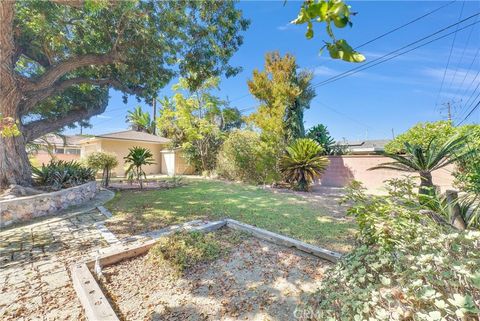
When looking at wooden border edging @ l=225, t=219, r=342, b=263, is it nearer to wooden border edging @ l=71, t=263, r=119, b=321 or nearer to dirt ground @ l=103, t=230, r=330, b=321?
dirt ground @ l=103, t=230, r=330, b=321

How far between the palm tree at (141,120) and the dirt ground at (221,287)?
2254 cm

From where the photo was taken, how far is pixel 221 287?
2.56 metres

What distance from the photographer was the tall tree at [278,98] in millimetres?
10711

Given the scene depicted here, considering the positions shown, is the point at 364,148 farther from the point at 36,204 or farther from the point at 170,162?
the point at 36,204

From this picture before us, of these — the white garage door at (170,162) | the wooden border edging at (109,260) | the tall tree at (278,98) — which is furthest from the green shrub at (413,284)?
the white garage door at (170,162)

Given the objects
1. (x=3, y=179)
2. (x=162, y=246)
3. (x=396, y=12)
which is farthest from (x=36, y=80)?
(x=396, y=12)

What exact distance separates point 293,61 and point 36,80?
34.2 ft

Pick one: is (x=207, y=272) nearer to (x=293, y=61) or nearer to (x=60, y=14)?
(x=60, y=14)

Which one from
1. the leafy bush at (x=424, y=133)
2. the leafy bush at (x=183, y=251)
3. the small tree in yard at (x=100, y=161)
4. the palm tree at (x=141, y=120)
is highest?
the palm tree at (x=141, y=120)

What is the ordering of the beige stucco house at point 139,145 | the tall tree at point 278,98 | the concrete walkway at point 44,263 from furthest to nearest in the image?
the beige stucco house at point 139,145, the tall tree at point 278,98, the concrete walkway at point 44,263

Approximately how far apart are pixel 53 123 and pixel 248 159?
324 inches

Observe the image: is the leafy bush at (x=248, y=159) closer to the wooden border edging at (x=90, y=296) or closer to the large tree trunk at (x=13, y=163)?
the large tree trunk at (x=13, y=163)

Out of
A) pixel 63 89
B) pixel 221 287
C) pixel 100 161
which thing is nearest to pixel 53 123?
pixel 63 89

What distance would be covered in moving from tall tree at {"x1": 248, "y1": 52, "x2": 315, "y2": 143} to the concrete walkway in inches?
318
